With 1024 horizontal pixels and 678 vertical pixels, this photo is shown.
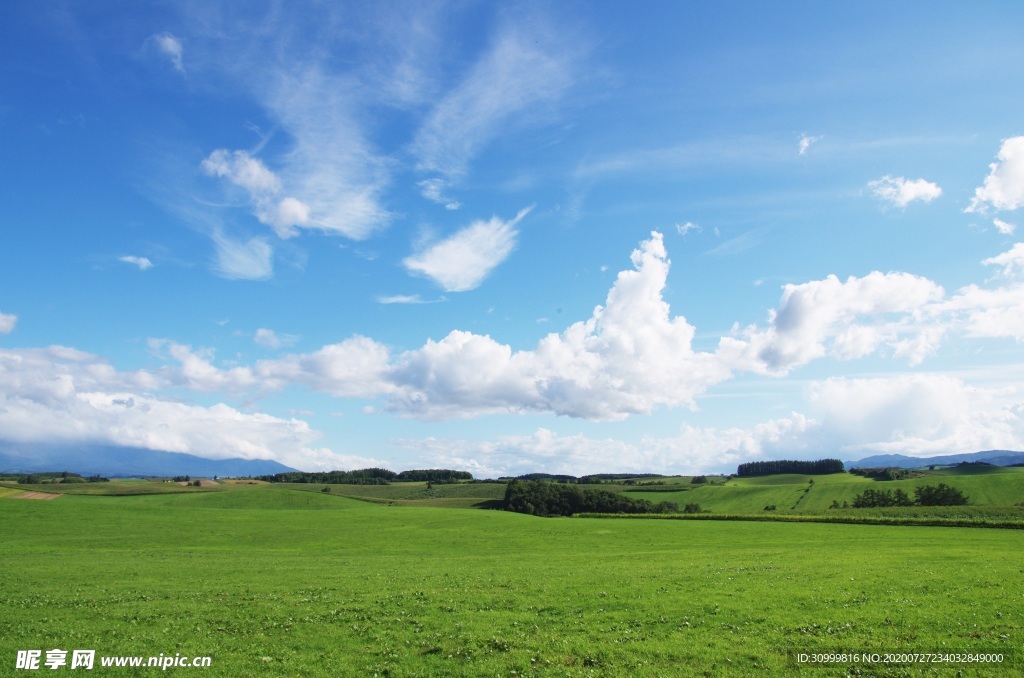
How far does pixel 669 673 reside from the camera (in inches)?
622

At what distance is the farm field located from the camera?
57.0ft

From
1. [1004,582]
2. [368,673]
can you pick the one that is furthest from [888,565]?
[368,673]

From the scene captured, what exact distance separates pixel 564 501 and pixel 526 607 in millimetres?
121708

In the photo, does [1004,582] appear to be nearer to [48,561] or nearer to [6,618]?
[6,618]

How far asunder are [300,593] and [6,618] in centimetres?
1169

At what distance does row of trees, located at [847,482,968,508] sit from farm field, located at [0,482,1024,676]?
105 m

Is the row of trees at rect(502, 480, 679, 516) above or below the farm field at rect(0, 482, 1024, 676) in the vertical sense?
below

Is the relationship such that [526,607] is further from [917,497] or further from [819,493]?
[819,493]

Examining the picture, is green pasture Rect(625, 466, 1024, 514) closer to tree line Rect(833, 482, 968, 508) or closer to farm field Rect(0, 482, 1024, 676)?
tree line Rect(833, 482, 968, 508)

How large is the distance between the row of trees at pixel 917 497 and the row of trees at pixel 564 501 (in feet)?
175

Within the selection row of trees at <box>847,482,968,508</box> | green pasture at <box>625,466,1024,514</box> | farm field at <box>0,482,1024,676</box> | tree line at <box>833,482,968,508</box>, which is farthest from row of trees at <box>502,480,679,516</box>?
farm field at <box>0,482,1024,676</box>

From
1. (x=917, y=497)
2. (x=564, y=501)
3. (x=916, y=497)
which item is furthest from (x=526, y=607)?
(x=916, y=497)

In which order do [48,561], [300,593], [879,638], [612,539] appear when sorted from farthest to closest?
[612,539]
[48,561]
[300,593]
[879,638]

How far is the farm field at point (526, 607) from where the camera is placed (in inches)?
683
